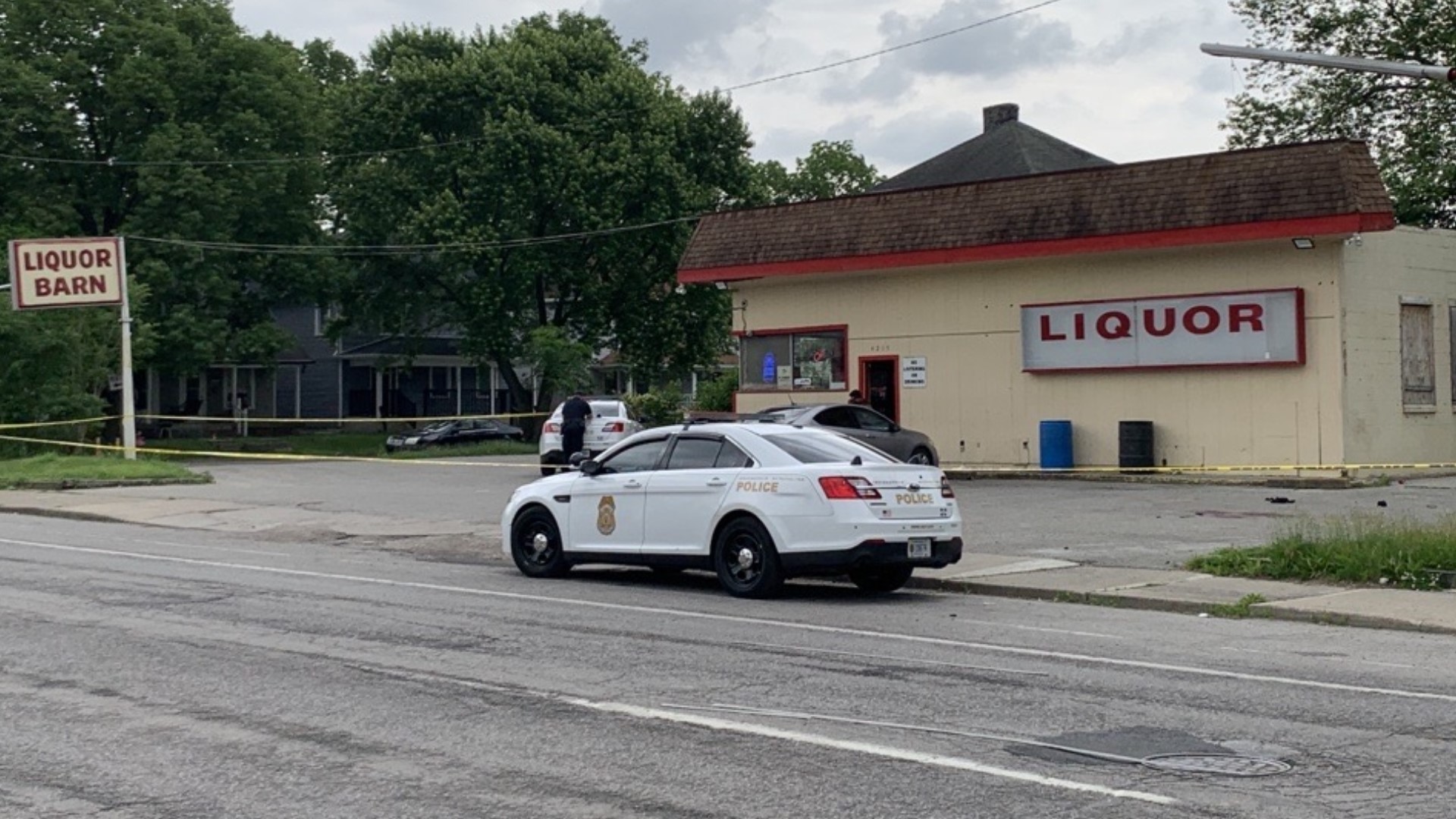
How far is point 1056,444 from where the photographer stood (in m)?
30.6

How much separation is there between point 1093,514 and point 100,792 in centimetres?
1737

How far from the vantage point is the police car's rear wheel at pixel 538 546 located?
17.3 meters

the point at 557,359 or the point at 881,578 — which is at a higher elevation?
the point at 557,359

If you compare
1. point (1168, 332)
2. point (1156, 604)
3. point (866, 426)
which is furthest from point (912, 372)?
point (1156, 604)

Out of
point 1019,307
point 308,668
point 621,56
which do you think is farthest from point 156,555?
point 621,56

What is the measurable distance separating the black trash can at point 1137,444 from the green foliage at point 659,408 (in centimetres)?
1627

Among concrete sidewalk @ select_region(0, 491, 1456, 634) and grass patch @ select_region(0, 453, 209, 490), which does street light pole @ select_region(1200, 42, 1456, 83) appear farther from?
grass patch @ select_region(0, 453, 209, 490)

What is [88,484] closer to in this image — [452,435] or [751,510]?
[751,510]

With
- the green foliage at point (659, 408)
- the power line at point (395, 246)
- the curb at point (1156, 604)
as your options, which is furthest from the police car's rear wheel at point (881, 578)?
the power line at point (395, 246)

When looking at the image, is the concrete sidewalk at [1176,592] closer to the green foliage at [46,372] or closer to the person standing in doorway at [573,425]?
the person standing in doorway at [573,425]

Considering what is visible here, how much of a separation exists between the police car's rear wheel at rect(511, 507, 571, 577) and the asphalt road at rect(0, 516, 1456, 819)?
5.07 feet

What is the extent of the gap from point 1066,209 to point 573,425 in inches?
375

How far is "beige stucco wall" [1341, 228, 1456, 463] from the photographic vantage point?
27828 millimetres

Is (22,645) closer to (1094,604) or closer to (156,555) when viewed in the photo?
(156,555)
